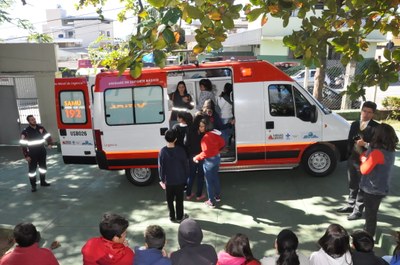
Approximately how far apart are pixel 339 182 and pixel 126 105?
4540 millimetres

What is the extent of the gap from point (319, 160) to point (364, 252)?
13.7ft

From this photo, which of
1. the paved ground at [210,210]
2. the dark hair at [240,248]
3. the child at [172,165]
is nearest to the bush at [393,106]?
the paved ground at [210,210]

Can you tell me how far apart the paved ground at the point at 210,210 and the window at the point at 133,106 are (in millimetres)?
1445

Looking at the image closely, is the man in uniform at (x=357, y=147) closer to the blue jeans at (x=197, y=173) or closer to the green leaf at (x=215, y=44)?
the blue jeans at (x=197, y=173)

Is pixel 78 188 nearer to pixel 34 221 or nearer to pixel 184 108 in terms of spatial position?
pixel 34 221

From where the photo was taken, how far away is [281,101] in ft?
22.5

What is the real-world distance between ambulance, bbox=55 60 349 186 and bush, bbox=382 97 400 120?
6722mm

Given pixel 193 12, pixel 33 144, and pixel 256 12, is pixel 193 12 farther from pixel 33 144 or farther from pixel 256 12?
pixel 33 144

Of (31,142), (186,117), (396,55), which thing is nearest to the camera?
(396,55)

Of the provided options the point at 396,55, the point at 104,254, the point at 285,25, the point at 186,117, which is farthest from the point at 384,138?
the point at 104,254

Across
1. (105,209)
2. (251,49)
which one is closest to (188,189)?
(105,209)

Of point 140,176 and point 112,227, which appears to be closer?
point 112,227

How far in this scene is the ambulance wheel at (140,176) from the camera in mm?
7199

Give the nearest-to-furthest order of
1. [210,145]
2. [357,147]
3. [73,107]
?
1. [357,147]
2. [210,145]
3. [73,107]
